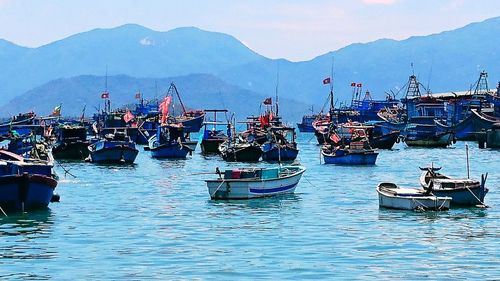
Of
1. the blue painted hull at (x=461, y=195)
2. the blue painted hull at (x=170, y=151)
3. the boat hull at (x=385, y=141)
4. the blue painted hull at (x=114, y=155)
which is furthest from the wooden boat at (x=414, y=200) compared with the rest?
the boat hull at (x=385, y=141)

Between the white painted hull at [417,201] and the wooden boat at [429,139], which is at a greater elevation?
the wooden boat at [429,139]

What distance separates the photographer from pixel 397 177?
88500 millimetres

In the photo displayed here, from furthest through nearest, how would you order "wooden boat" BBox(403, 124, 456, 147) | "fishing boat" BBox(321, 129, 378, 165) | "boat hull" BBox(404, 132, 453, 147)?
1. "wooden boat" BBox(403, 124, 456, 147)
2. "boat hull" BBox(404, 132, 453, 147)
3. "fishing boat" BBox(321, 129, 378, 165)

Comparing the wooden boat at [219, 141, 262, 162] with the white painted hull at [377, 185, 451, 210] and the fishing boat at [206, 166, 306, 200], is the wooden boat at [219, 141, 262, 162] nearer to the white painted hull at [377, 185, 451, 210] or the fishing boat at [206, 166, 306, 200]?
the fishing boat at [206, 166, 306, 200]

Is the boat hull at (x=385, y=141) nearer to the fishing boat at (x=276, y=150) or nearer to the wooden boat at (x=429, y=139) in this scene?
the wooden boat at (x=429, y=139)

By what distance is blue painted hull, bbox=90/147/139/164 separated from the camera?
4207 inches

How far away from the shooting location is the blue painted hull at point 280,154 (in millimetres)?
110475

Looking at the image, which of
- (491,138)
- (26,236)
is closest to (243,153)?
(491,138)

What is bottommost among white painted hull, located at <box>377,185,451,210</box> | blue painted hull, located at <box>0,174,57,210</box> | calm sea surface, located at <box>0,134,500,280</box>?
calm sea surface, located at <box>0,134,500,280</box>

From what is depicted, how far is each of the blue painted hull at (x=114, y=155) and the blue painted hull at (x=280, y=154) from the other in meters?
14.1

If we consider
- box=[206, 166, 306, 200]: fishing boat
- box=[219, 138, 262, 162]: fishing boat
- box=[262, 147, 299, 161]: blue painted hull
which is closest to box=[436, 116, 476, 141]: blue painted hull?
box=[262, 147, 299, 161]: blue painted hull

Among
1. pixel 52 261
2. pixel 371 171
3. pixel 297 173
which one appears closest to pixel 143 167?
pixel 371 171

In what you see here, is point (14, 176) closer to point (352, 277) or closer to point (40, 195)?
point (40, 195)

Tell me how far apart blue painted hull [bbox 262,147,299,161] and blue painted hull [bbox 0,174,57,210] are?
5843cm
